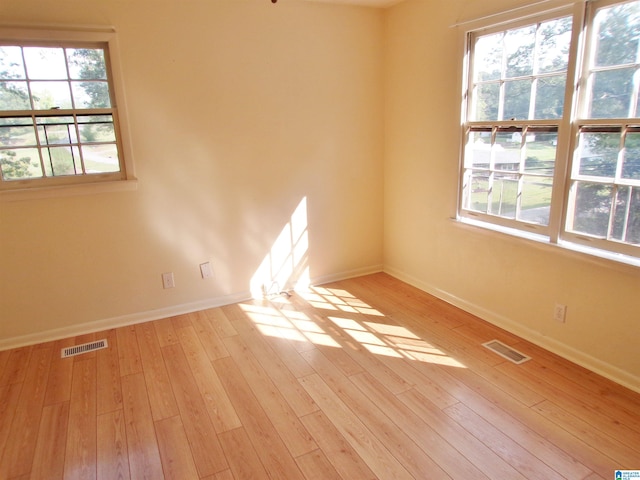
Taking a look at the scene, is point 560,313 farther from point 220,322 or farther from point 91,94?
point 91,94

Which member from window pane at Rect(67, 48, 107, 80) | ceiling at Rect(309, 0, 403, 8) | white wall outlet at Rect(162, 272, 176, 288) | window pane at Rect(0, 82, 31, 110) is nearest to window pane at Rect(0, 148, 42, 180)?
window pane at Rect(0, 82, 31, 110)

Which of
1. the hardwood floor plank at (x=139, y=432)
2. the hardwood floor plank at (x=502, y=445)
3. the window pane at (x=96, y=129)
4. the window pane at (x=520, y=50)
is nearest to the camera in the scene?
the hardwood floor plank at (x=502, y=445)

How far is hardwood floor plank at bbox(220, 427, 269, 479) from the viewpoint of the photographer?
1.87m

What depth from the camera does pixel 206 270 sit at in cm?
351

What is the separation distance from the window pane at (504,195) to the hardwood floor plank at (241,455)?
225 cm

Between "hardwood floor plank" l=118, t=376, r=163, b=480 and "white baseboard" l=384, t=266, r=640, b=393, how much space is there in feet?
7.92

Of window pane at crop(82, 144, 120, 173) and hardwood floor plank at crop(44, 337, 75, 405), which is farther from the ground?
window pane at crop(82, 144, 120, 173)

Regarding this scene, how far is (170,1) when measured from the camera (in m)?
2.96

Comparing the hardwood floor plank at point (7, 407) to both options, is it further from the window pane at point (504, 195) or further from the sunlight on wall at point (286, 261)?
the window pane at point (504, 195)

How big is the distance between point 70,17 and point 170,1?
0.67 m

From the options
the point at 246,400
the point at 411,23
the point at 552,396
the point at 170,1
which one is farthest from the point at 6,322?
the point at 411,23

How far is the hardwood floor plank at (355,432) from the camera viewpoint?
1857 millimetres

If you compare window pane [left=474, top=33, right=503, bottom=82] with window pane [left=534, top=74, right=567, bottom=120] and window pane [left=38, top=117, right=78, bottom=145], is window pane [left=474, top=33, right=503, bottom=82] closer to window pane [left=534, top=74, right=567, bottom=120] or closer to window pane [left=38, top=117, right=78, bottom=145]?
window pane [left=534, top=74, right=567, bottom=120]

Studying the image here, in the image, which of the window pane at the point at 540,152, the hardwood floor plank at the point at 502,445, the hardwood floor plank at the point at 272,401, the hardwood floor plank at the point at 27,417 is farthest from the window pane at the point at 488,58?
the hardwood floor plank at the point at 27,417
